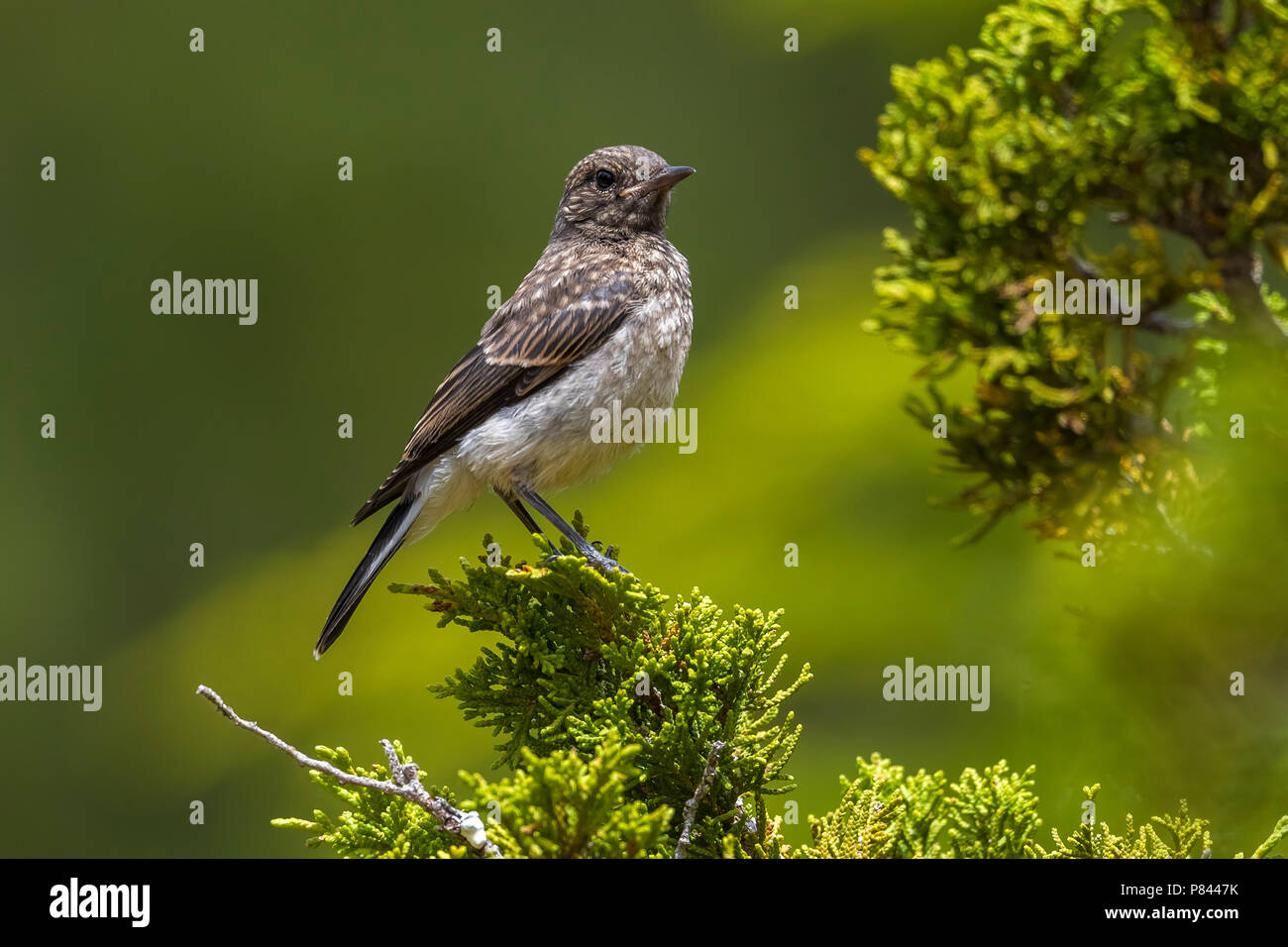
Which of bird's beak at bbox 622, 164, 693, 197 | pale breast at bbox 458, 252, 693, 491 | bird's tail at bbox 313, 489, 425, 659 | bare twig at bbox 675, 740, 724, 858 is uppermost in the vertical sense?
bird's beak at bbox 622, 164, 693, 197

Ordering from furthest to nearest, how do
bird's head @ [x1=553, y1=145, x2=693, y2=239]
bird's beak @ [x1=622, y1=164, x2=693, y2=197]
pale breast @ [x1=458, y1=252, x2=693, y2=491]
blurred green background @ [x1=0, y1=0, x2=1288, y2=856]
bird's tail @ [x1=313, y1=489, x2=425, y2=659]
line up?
blurred green background @ [x1=0, y1=0, x2=1288, y2=856] → bird's head @ [x1=553, y1=145, x2=693, y2=239] → bird's beak @ [x1=622, y1=164, x2=693, y2=197] → pale breast @ [x1=458, y1=252, x2=693, y2=491] → bird's tail @ [x1=313, y1=489, x2=425, y2=659]

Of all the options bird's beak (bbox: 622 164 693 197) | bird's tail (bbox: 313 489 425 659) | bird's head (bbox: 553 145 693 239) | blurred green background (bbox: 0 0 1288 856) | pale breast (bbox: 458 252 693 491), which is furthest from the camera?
blurred green background (bbox: 0 0 1288 856)

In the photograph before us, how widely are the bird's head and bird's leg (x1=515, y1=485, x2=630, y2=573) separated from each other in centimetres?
110

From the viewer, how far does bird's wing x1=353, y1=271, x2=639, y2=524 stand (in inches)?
193

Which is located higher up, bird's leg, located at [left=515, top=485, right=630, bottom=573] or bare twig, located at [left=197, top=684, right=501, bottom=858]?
bird's leg, located at [left=515, top=485, right=630, bottom=573]

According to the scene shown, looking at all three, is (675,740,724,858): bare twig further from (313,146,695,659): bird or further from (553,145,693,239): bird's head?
(553,145,693,239): bird's head

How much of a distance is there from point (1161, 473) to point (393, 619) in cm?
678

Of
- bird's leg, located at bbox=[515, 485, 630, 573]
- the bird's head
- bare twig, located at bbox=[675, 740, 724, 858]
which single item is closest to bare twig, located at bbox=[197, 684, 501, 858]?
bare twig, located at bbox=[675, 740, 724, 858]

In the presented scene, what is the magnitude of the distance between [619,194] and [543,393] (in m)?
0.99

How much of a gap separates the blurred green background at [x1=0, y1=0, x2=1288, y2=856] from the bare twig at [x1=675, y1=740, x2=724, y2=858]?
1864 millimetres

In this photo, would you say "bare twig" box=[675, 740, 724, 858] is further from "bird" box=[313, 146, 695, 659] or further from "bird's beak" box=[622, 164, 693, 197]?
"bird's beak" box=[622, 164, 693, 197]

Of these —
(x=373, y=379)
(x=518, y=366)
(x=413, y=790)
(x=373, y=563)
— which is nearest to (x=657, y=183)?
(x=518, y=366)

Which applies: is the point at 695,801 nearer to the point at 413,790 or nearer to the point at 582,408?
the point at 413,790

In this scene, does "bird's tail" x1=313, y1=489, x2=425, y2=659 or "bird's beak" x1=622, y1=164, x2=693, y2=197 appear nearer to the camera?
"bird's tail" x1=313, y1=489, x2=425, y2=659
